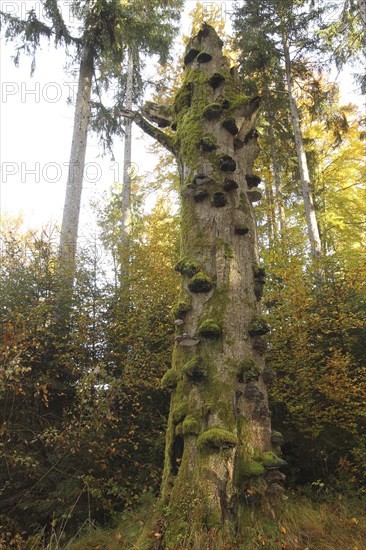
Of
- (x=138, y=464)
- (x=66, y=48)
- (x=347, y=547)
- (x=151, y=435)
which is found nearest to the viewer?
(x=347, y=547)

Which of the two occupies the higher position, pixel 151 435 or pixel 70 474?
pixel 151 435

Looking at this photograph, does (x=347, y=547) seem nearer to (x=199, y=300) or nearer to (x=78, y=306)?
(x=199, y=300)

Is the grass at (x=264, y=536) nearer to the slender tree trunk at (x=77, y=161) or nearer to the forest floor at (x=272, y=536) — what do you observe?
the forest floor at (x=272, y=536)

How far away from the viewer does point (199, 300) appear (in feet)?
12.1

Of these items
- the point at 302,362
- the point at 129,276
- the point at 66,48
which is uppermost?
the point at 66,48

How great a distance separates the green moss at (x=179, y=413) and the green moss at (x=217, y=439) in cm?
31

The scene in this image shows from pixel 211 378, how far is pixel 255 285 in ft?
3.46

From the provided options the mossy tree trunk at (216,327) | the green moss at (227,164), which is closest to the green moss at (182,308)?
the mossy tree trunk at (216,327)

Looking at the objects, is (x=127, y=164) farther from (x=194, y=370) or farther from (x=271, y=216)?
(x=194, y=370)

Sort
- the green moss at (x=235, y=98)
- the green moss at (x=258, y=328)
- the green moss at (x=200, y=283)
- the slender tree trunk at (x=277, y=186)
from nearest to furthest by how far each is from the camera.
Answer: the green moss at (x=258, y=328) → the green moss at (x=200, y=283) → the green moss at (x=235, y=98) → the slender tree trunk at (x=277, y=186)

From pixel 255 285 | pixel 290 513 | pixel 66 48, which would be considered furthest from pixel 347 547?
pixel 66 48

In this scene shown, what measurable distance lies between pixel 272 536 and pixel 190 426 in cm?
94

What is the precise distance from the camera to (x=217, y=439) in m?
2.94

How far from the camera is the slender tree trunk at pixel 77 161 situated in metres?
9.48
